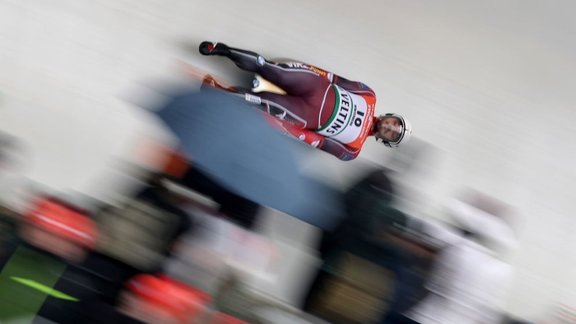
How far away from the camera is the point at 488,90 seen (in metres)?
2.04

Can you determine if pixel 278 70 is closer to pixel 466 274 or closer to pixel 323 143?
pixel 323 143

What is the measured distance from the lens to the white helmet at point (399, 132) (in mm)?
1831

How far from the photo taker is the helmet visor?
1835 millimetres

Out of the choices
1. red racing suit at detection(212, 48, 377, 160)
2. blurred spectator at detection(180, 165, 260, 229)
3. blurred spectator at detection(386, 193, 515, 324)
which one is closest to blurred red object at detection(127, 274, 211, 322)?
blurred spectator at detection(180, 165, 260, 229)

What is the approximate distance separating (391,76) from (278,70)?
411mm

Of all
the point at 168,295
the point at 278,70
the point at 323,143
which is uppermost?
the point at 278,70

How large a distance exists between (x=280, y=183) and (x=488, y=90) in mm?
1445

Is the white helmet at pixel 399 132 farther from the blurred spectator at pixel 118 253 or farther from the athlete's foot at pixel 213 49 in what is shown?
the blurred spectator at pixel 118 253

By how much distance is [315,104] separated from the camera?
1.78 meters

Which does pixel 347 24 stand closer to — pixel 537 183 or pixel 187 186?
pixel 537 183

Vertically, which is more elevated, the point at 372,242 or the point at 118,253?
the point at 372,242

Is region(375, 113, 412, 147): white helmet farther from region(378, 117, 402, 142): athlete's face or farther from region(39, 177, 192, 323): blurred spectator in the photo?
region(39, 177, 192, 323): blurred spectator

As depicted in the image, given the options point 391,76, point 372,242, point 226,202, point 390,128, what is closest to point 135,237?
point 226,202

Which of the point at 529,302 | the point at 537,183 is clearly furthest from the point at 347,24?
the point at 529,302
